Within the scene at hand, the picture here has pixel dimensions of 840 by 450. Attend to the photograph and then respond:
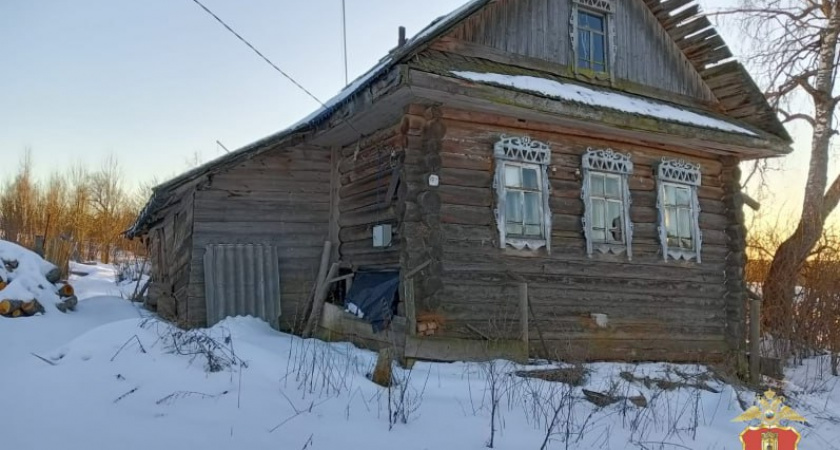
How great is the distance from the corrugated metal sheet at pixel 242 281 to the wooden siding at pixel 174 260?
42cm

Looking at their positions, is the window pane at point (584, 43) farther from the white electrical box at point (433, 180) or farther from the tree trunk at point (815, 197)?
the tree trunk at point (815, 197)

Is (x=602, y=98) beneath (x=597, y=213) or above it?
above

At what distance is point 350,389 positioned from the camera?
5.10 metres

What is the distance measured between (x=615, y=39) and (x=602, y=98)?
69.9 inches

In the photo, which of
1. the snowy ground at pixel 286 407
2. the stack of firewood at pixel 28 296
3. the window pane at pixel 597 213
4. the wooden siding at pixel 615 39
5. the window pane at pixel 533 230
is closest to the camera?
the snowy ground at pixel 286 407

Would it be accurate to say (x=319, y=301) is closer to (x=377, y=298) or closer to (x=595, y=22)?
(x=377, y=298)

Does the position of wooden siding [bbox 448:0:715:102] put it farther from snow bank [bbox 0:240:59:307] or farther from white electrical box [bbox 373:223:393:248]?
snow bank [bbox 0:240:59:307]

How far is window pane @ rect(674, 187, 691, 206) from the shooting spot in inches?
386

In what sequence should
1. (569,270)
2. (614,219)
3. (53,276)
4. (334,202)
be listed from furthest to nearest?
(53,276)
(334,202)
(614,219)
(569,270)

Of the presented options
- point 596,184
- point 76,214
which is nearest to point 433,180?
point 596,184

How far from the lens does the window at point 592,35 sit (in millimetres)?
9508

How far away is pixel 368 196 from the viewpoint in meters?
9.33

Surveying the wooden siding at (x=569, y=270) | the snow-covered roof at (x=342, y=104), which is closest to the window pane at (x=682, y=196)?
the wooden siding at (x=569, y=270)

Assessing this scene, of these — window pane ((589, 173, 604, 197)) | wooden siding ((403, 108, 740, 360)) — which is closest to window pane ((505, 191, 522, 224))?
wooden siding ((403, 108, 740, 360))
